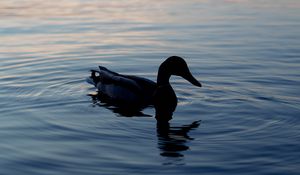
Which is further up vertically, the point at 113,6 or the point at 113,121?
the point at 113,6

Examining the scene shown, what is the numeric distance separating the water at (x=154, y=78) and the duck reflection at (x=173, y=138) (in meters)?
0.02

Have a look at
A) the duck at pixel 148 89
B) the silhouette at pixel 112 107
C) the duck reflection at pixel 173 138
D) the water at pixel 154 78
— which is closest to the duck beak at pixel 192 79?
the duck at pixel 148 89

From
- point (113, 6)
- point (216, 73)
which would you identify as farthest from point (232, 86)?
point (113, 6)

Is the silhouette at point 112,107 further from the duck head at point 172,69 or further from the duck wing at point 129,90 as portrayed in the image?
the duck head at point 172,69

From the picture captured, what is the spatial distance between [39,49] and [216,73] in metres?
5.64

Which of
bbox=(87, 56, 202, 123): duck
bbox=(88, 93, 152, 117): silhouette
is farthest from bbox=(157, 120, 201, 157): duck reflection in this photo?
bbox=(87, 56, 202, 123): duck

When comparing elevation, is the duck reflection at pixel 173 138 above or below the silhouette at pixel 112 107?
below

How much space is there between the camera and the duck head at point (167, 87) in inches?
450

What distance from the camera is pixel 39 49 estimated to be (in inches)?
669

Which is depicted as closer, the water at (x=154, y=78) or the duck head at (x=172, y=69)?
the water at (x=154, y=78)

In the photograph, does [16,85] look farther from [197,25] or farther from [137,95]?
[197,25]

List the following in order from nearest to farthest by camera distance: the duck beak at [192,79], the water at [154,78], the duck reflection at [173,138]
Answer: the water at [154,78] < the duck reflection at [173,138] < the duck beak at [192,79]

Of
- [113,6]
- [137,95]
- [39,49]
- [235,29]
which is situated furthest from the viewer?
[113,6]

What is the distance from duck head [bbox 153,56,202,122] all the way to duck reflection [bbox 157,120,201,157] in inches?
45.5
